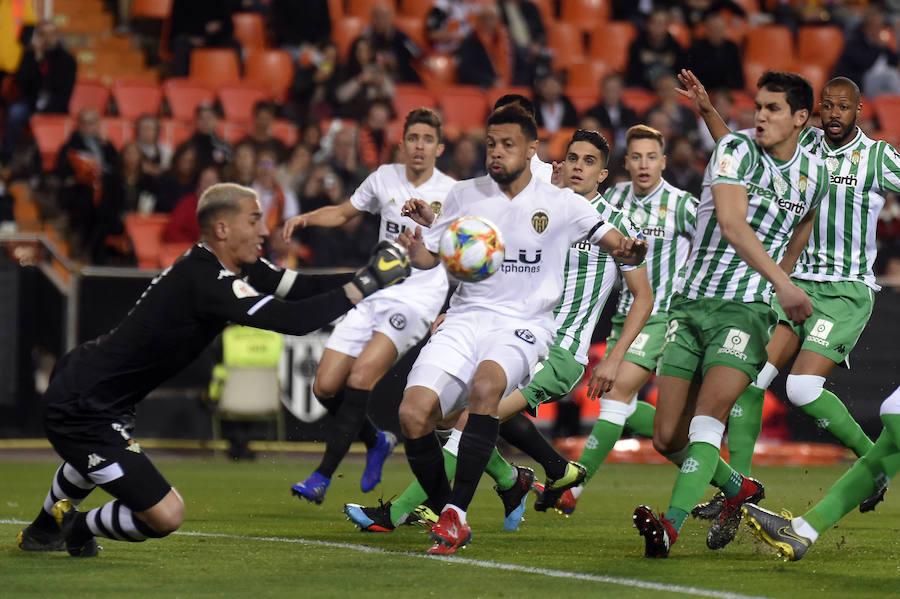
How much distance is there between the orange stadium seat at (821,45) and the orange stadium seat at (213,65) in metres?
7.86

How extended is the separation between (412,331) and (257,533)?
196 centimetres

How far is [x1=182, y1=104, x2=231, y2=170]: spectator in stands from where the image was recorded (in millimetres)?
14836

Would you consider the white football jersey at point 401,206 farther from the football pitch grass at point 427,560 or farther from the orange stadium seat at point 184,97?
the orange stadium seat at point 184,97

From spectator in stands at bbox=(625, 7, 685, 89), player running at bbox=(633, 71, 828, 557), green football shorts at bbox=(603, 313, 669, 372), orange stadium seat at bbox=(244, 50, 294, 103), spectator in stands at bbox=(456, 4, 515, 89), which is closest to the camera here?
player running at bbox=(633, 71, 828, 557)

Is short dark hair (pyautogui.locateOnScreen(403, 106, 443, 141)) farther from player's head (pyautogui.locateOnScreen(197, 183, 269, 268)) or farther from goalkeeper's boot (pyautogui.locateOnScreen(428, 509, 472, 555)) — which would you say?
goalkeeper's boot (pyautogui.locateOnScreen(428, 509, 472, 555))

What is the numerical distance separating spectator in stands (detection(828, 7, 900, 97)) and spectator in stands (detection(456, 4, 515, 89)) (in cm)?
423

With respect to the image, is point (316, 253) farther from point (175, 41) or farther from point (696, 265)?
point (696, 265)

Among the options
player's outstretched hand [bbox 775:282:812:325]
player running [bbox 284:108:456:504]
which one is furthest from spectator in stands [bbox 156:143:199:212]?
player's outstretched hand [bbox 775:282:812:325]

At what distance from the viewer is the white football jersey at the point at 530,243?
22.1ft

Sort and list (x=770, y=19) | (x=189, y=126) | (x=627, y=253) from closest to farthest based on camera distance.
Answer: (x=627, y=253) → (x=189, y=126) → (x=770, y=19)

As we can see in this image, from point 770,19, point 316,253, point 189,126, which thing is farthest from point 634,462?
point 770,19

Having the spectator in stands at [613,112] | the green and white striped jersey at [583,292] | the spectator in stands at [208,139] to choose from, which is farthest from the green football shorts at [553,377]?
the spectator in stands at [613,112]

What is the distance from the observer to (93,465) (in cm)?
→ 607

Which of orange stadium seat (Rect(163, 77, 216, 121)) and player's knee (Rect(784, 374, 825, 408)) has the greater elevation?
orange stadium seat (Rect(163, 77, 216, 121))
